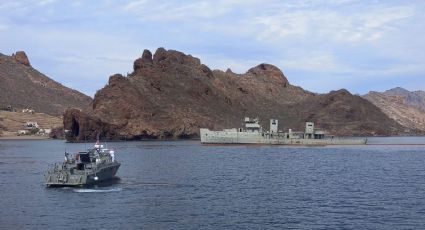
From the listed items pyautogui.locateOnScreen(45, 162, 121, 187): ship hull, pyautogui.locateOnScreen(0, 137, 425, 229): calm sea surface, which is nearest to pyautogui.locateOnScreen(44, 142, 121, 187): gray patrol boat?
pyautogui.locateOnScreen(45, 162, 121, 187): ship hull

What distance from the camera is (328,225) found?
50906mm

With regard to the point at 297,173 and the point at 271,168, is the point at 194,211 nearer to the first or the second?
the point at 297,173

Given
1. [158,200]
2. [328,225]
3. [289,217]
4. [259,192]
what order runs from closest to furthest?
[328,225], [289,217], [158,200], [259,192]

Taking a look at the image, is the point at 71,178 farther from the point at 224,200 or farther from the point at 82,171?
the point at 224,200

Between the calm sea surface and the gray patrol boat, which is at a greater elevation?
the gray patrol boat

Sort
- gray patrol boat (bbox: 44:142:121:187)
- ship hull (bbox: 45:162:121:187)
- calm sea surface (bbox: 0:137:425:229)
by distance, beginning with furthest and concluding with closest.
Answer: gray patrol boat (bbox: 44:142:121:187) < ship hull (bbox: 45:162:121:187) < calm sea surface (bbox: 0:137:425:229)

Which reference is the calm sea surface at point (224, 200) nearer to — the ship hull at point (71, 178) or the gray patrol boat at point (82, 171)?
the ship hull at point (71, 178)

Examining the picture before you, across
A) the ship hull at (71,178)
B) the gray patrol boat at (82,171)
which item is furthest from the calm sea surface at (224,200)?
the gray patrol boat at (82,171)

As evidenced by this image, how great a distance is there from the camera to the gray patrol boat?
7612 cm

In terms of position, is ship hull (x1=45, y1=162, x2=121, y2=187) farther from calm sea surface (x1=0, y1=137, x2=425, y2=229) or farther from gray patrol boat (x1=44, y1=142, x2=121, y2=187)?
calm sea surface (x1=0, y1=137, x2=425, y2=229)

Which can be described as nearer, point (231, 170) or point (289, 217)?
point (289, 217)

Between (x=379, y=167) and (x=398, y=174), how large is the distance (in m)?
14.9

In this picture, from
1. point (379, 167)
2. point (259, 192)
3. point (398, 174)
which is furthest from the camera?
point (379, 167)

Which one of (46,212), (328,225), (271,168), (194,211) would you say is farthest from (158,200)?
(271,168)
